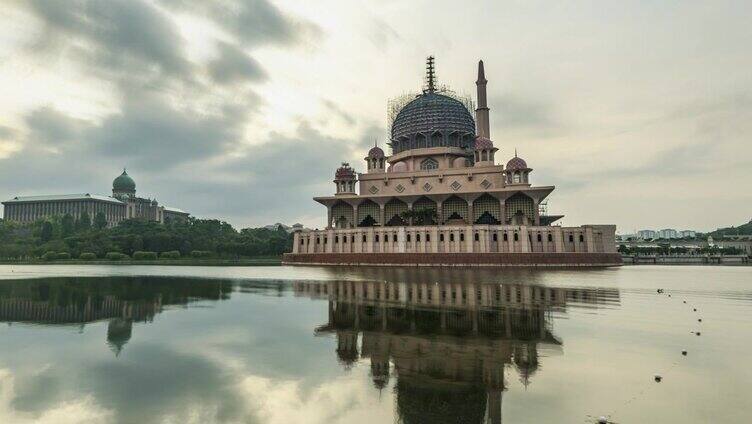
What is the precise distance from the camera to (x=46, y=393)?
8.31 metres

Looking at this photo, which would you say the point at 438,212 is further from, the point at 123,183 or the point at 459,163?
the point at 123,183

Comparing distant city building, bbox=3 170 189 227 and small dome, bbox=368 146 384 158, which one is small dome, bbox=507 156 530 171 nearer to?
small dome, bbox=368 146 384 158

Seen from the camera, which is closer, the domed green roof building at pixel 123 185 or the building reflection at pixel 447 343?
the building reflection at pixel 447 343

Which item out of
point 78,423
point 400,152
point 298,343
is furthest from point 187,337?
point 400,152

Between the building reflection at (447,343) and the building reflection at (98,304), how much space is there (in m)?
6.95

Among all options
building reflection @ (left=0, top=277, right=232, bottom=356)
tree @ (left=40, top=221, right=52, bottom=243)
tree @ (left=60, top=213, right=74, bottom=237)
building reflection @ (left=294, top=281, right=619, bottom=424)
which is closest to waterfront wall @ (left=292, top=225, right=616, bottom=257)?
building reflection @ (left=294, top=281, right=619, bottom=424)

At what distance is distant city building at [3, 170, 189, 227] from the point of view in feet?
539

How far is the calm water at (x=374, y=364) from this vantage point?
7469mm

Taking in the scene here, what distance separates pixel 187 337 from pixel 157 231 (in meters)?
104

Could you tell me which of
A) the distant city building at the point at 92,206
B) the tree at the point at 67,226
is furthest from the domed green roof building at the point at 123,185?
the tree at the point at 67,226

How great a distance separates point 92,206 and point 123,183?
16.8 m

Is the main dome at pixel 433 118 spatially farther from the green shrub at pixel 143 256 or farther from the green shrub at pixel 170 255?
the green shrub at pixel 143 256

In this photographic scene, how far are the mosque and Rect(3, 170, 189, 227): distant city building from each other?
10270 centimetres

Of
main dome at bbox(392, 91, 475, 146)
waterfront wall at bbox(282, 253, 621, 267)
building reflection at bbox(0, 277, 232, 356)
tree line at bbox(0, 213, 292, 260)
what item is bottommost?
building reflection at bbox(0, 277, 232, 356)
